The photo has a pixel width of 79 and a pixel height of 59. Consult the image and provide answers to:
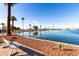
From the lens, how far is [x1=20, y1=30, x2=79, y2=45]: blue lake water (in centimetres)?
302

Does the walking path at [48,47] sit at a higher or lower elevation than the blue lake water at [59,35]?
lower

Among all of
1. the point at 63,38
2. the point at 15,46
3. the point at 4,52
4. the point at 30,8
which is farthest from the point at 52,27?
the point at 4,52

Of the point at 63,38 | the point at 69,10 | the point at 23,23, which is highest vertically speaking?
the point at 69,10

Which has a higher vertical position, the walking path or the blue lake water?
the blue lake water

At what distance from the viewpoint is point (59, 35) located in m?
3.11

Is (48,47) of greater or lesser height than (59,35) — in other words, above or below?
below

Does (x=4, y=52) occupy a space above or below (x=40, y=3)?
below

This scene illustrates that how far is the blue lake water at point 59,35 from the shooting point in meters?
3.02

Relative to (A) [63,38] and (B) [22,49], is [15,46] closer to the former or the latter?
(B) [22,49]

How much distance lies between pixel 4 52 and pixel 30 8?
0.79 m

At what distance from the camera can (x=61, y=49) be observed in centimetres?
300

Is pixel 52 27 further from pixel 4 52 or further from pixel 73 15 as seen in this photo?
pixel 4 52

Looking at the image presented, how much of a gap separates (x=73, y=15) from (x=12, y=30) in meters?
0.99

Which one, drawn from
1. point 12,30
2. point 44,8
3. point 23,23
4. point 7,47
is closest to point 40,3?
point 44,8
